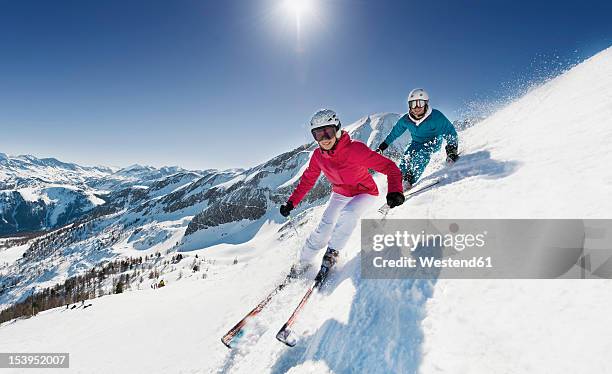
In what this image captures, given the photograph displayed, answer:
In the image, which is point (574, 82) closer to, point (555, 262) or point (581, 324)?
point (555, 262)

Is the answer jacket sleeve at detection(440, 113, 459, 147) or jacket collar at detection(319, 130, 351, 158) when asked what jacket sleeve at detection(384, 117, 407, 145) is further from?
jacket collar at detection(319, 130, 351, 158)

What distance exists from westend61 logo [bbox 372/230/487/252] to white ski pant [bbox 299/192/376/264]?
2.04 feet

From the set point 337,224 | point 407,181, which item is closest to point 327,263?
point 337,224

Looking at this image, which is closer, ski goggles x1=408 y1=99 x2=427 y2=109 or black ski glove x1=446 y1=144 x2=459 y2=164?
black ski glove x1=446 y1=144 x2=459 y2=164

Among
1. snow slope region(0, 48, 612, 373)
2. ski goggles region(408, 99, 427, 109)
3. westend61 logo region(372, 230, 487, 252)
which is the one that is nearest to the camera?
snow slope region(0, 48, 612, 373)

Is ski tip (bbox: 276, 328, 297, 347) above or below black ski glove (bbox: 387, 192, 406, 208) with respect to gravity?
below

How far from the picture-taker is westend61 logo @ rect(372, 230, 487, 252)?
4.82 m

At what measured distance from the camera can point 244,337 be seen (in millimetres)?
6645

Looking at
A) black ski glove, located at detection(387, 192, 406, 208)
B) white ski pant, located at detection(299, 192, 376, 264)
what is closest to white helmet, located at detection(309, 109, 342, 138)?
white ski pant, located at detection(299, 192, 376, 264)

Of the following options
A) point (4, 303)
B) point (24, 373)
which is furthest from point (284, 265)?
point (4, 303)

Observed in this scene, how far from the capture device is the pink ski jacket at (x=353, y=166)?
6.62m

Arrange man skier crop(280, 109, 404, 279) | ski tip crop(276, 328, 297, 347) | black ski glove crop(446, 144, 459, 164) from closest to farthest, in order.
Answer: ski tip crop(276, 328, 297, 347) < man skier crop(280, 109, 404, 279) < black ski glove crop(446, 144, 459, 164)

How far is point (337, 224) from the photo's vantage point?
6.96 metres

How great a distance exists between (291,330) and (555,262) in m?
3.99
